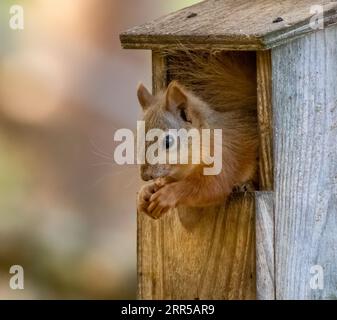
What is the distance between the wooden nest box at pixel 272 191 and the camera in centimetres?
588

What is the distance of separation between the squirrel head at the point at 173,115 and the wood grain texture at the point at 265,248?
0.95ft

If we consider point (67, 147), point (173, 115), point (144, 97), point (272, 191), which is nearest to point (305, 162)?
point (272, 191)

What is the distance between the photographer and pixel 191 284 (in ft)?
20.1

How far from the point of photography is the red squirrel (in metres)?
5.88

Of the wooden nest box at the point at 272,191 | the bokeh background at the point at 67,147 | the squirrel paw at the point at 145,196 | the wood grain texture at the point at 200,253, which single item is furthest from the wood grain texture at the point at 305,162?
the bokeh background at the point at 67,147

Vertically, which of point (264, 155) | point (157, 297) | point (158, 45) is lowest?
point (157, 297)

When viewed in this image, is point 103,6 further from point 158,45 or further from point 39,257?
point 158,45

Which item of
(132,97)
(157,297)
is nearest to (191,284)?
(157,297)

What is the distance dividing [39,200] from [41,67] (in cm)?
65

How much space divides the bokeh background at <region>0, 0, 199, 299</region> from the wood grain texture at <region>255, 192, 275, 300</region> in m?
2.09

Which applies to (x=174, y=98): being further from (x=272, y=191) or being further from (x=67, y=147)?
(x=67, y=147)

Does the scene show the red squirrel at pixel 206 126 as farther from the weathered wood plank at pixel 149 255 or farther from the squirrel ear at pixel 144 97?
the weathered wood plank at pixel 149 255

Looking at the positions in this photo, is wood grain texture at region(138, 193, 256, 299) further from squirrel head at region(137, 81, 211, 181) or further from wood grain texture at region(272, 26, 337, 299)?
squirrel head at region(137, 81, 211, 181)

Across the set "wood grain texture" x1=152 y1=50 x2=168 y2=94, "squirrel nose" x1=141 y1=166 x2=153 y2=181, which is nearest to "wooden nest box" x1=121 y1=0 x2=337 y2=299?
"wood grain texture" x1=152 y1=50 x2=168 y2=94
